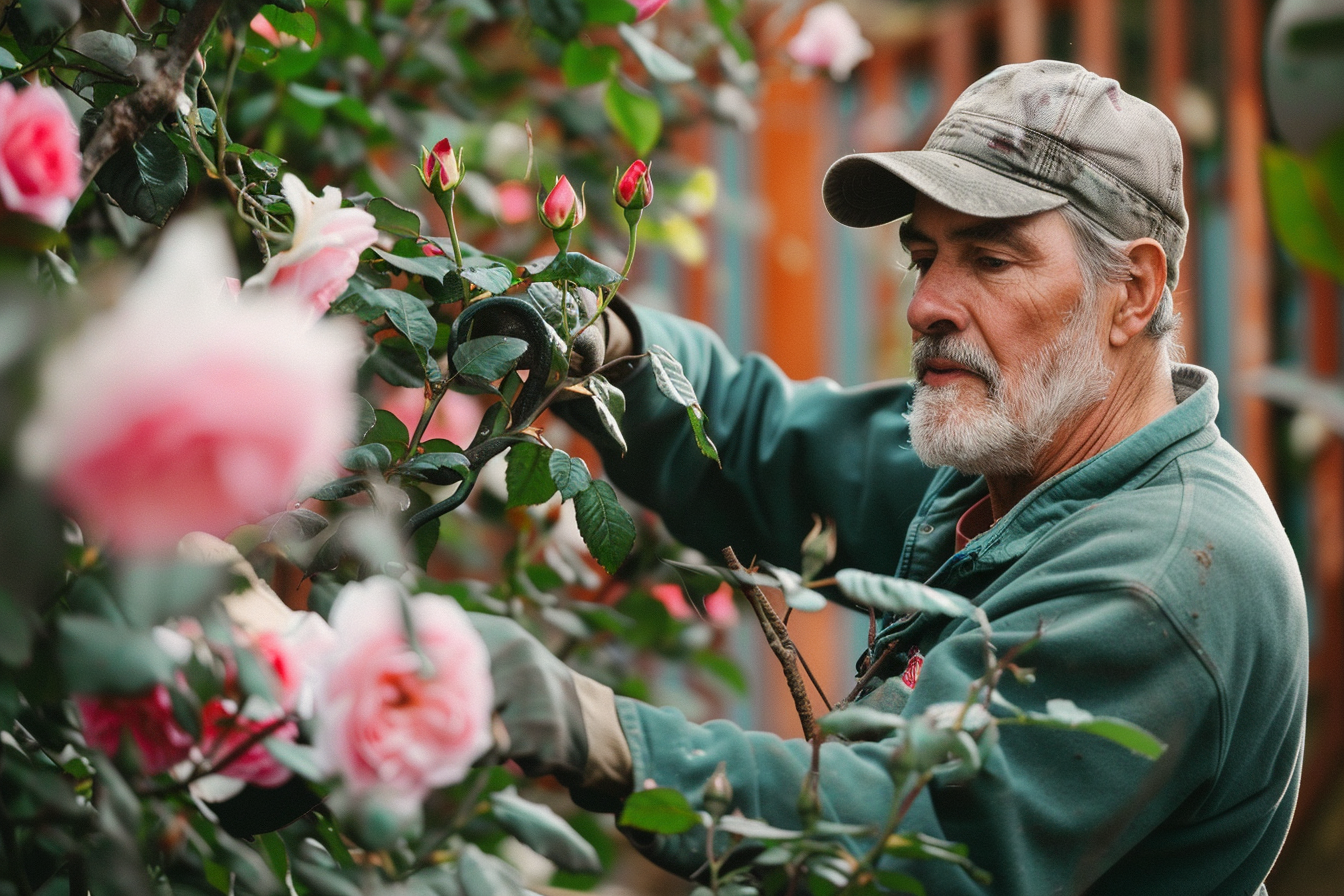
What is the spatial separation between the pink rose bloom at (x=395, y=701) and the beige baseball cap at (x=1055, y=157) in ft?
2.83

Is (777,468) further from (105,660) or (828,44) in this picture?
(105,660)

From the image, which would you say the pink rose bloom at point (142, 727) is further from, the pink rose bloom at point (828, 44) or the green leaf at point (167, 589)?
the pink rose bloom at point (828, 44)

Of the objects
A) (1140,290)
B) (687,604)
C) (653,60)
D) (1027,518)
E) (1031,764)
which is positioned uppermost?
(653,60)

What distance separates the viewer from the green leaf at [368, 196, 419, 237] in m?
1.13

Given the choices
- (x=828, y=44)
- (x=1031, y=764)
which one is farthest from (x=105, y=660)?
(x=828, y=44)

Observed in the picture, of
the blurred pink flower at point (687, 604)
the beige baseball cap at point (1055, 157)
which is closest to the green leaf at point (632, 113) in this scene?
the beige baseball cap at point (1055, 157)

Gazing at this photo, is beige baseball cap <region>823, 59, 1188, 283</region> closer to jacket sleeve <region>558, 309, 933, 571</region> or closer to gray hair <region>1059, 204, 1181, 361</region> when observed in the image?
gray hair <region>1059, 204, 1181, 361</region>

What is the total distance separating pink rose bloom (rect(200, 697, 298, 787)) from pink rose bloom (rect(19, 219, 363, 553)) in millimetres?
219

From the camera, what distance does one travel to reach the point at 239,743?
74 cm

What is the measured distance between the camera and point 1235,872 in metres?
1.29

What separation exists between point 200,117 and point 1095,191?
3.10ft

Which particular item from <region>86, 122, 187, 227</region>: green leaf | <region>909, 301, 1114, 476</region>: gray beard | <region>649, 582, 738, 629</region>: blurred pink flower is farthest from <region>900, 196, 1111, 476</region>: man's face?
<region>86, 122, 187, 227</region>: green leaf

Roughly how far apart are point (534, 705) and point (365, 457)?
0.24m

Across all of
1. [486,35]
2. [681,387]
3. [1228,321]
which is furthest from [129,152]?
[1228,321]
